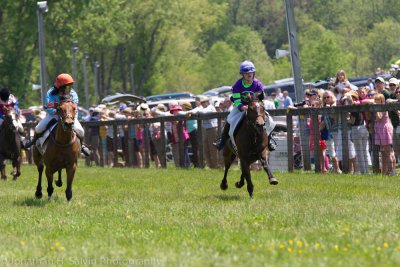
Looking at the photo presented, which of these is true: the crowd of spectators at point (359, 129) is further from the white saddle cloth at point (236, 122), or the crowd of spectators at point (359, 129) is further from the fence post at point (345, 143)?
the white saddle cloth at point (236, 122)

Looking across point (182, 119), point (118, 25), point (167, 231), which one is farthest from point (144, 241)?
point (118, 25)

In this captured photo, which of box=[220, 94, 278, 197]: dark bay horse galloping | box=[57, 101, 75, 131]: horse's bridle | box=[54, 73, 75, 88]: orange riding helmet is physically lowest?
box=[220, 94, 278, 197]: dark bay horse galloping

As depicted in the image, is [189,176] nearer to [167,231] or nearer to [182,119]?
[182,119]

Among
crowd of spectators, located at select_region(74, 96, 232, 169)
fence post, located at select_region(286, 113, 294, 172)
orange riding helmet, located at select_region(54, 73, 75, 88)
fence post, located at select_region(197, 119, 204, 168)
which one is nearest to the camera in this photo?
orange riding helmet, located at select_region(54, 73, 75, 88)

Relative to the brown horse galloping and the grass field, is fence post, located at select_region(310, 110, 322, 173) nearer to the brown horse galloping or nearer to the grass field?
the grass field

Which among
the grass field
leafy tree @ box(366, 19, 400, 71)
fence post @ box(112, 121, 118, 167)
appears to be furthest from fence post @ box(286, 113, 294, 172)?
leafy tree @ box(366, 19, 400, 71)

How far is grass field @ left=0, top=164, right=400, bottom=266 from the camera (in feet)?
32.5

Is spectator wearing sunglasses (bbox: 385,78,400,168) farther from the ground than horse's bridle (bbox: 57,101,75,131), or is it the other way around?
horse's bridle (bbox: 57,101,75,131)

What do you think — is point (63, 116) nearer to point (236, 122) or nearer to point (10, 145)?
point (236, 122)

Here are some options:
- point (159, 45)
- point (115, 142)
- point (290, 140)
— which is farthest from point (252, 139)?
point (159, 45)

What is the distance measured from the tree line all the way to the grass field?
41.7m

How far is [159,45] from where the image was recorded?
305 ft

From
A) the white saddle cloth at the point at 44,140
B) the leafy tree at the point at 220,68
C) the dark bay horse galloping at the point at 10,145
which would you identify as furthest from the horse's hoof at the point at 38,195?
the leafy tree at the point at 220,68

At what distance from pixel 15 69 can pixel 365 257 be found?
177 feet
